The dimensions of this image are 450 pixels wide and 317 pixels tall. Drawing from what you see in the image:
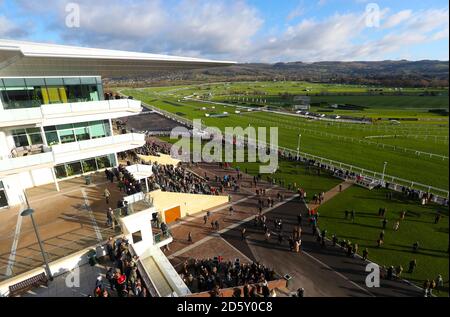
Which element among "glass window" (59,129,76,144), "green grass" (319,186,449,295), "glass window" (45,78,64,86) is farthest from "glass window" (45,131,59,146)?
"green grass" (319,186,449,295)

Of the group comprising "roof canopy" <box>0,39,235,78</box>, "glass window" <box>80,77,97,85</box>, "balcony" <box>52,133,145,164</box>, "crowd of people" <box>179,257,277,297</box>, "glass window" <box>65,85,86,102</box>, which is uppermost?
"roof canopy" <box>0,39,235,78</box>

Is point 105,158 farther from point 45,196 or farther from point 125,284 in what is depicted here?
point 125,284

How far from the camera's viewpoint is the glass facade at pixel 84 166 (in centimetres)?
2316

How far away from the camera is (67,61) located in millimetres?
17188

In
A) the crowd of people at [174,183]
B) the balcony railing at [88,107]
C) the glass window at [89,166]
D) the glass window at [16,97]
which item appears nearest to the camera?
the glass window at [16,97]

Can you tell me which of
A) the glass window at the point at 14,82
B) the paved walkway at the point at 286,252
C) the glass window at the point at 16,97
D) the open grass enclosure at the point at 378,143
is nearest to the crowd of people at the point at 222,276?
the paved walkway at the point at 286,252

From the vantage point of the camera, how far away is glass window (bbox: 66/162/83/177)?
23.4m

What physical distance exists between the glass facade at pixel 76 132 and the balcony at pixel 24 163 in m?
3.69

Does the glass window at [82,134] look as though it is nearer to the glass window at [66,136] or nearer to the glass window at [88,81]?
the glass window at [66,136]

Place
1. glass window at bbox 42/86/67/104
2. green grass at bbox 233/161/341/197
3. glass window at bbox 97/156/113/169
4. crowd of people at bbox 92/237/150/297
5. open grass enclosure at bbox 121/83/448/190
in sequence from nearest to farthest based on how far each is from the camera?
1. crowd of people at bbox 92/237/150/297
2. glass window at bbox 42/86/67/104
3. glass window at bbox 97/156/113/169
4. green grass at bbox 233/161/341/197
5. open grass enclosure at bbox 121/83/448/190

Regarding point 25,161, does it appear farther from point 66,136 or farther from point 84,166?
point 84,166

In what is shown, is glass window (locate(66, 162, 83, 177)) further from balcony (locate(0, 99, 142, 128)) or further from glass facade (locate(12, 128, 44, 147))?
balcony (locate(0, 99, 142, 128))
